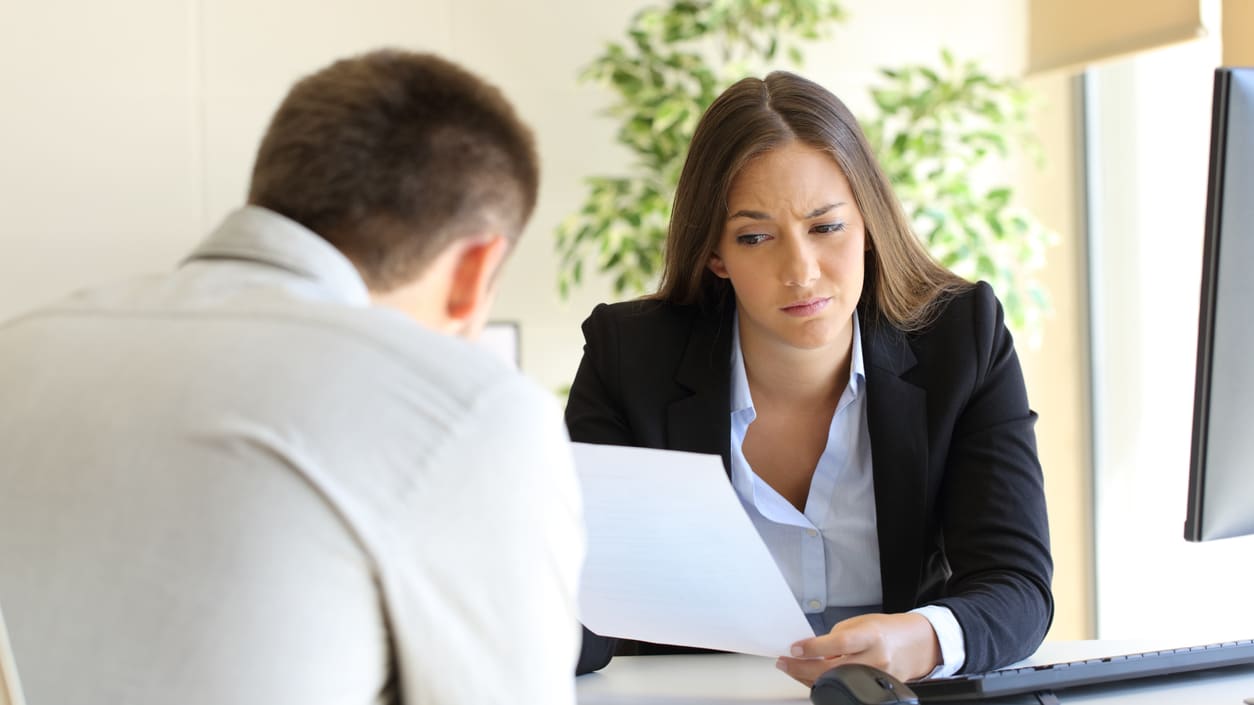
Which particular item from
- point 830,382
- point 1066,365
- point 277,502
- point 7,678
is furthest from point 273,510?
point 1066,365

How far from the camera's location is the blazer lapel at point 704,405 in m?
1.62

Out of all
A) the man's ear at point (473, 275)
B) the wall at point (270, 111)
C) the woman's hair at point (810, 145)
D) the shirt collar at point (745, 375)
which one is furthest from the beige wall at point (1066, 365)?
the man's ear at point (473, 275)

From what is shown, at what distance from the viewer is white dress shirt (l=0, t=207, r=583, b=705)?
0.70m

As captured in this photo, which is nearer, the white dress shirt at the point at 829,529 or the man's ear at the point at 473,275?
the man's ear at the point at 473,275

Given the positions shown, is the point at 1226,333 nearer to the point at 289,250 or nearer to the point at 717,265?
the point at 717,265

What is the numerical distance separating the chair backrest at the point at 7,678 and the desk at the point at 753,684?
68 cm

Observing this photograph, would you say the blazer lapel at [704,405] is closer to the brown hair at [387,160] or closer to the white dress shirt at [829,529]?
the white dress shirt at [829,529]

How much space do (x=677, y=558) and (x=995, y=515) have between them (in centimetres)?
47

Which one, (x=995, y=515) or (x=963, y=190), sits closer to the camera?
(x=995, y=515)

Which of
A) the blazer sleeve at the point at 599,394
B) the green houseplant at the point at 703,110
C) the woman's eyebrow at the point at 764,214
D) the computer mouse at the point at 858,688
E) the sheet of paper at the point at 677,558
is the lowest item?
the computer mouse at the point at 858,688

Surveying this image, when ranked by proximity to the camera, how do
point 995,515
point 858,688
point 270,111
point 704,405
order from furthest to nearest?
point 270,111
point 704,405
point 995,515
point 858,688

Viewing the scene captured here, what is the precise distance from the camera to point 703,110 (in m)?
3.11

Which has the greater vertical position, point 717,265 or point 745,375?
point 717,265

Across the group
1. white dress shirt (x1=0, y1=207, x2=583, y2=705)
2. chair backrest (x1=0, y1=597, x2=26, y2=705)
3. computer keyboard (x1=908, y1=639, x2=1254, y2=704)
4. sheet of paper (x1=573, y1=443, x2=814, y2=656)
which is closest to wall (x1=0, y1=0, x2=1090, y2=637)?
sheet of paper (x1=573, y1=443, x2=814, y2=656)
